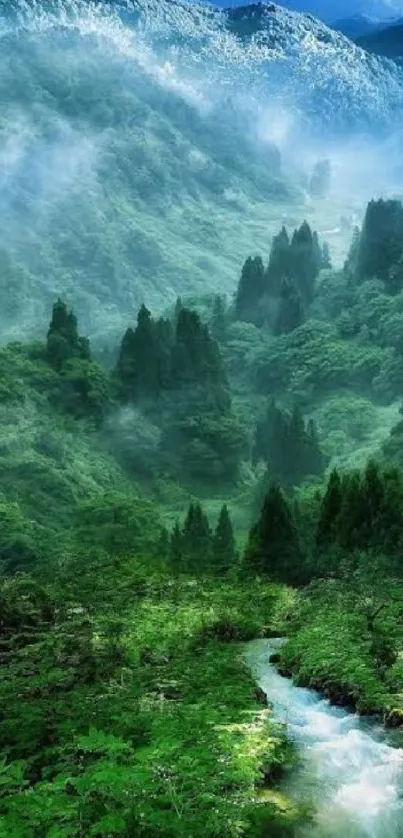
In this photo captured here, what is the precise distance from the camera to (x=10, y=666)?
2480 cm

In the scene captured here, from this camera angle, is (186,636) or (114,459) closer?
(186,636)

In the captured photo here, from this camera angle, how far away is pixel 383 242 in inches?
6403

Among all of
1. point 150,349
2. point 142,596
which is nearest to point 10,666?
point 142,596

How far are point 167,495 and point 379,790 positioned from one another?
86.9 meters

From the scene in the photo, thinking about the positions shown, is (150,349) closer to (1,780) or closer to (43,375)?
(43,375)

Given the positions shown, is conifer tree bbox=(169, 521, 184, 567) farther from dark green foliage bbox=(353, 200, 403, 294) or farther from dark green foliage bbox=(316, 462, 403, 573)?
dark green foliage bbox=(353, 200, 403, 294)

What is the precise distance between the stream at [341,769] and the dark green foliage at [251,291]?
14321 centimetres

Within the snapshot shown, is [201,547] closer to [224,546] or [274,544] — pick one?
[224,546]

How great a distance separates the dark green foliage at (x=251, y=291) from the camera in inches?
6516

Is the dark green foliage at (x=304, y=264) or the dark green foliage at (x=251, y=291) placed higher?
the dark green foliage at (x=304, y=264)

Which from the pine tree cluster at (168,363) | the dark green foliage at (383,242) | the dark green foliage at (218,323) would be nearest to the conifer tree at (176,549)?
the pine tree cluster at (168,363)

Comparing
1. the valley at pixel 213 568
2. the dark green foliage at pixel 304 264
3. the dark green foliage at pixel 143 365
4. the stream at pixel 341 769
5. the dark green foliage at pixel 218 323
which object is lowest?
the stream at pixel 341 769

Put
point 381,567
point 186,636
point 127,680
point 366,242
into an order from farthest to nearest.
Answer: point 366,242 < point 381,567 < point 186,636 < point 127,680

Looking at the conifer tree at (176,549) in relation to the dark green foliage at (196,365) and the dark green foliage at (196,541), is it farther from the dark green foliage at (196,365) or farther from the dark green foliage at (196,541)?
the dark green foliage at (196,365)
